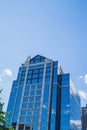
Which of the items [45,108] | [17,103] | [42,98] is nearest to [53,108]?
[45,108]

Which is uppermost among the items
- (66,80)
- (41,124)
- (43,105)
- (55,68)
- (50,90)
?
(55,68)

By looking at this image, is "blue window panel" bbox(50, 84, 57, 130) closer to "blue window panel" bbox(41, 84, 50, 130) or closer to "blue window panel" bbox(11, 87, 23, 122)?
"blue window panel" bbox(41, 84, 50, 130)

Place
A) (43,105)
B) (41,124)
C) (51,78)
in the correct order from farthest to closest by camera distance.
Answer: (51,78)
(43,105)
(41,124)

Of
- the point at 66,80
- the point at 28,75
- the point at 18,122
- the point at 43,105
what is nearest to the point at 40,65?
the point at 28,75

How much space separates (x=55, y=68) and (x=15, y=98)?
27598 millimetres

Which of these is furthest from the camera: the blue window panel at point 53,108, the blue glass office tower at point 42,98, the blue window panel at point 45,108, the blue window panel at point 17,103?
the blue window panel at point 17,103

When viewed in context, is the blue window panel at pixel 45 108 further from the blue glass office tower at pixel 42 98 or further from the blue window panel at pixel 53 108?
the blue window panel at pixel 53 108

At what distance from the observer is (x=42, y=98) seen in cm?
10231

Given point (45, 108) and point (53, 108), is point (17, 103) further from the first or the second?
point (53, 108)

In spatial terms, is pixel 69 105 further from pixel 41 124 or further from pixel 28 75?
pixel 28 75

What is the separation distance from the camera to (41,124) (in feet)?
306

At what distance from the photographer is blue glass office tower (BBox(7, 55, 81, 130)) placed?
311 feet

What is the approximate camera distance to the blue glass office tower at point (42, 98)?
311 feet

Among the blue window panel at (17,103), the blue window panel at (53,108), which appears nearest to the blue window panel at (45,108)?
the blue window panel at (53,108)
